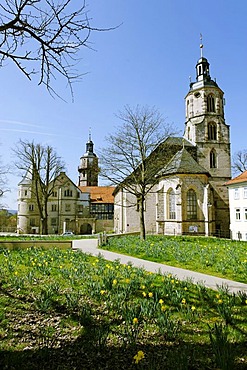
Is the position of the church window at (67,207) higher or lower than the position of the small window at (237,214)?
higher

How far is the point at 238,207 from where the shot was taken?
34.4 metres

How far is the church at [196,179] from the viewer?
2980 cm

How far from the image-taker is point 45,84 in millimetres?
4387

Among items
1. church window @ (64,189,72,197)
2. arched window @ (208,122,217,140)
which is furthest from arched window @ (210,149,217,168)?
church window @ (64,189,72,197)

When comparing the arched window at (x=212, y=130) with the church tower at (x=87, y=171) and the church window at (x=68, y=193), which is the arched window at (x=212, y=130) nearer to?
the church window at (x=68, y=193)

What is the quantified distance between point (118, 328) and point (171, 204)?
26862 mm

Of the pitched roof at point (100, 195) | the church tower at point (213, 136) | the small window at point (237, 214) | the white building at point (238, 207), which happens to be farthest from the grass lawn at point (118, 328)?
the pitched roof at point (100, 195)

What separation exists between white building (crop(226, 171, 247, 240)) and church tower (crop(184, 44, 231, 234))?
2.21m

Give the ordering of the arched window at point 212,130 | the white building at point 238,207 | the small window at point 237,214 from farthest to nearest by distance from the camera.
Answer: the arched window at point 212,130 → the small window at point 237,214 → the white building at point 238,207

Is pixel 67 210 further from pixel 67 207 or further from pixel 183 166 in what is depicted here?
pixel 183 166

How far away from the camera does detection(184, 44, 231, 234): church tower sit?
3794cm

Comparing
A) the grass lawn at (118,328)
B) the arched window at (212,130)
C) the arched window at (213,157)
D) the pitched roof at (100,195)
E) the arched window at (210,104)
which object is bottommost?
the grass lawn at (118,328)

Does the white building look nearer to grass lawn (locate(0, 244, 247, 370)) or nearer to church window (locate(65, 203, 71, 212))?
church window (locate(65, 203, 71, 212))

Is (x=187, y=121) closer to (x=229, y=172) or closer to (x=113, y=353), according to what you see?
(x=229, y=172)
